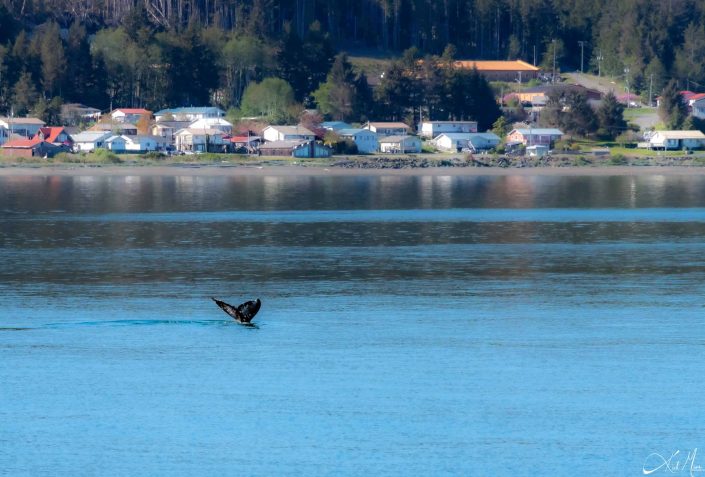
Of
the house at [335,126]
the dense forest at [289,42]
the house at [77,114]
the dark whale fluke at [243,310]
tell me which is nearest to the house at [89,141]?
the dense forest at [289,42]

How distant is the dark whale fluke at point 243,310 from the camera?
25766 millimetres

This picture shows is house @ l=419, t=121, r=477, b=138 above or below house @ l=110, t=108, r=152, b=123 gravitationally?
below

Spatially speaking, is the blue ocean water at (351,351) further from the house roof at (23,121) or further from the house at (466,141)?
the house roof at (23,121)

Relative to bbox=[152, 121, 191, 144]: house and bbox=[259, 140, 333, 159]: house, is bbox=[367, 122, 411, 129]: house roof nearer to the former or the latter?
bbox=[259, 140, 333, 159]: house

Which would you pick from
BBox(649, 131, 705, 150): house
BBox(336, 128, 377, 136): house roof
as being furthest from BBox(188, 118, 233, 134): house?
BBox(649, 131, 705, 150): house

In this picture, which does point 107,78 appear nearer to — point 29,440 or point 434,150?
point 434,150

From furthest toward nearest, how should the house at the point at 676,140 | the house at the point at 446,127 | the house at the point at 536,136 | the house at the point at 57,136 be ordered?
the house at the point at 446,127, the house at the point at 536,136, the house at the point at 676,140, the house at the point at 57,136

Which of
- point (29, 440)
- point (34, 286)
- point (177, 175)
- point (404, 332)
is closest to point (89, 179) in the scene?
point (177, 175)

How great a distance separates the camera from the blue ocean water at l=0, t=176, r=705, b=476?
1767cm

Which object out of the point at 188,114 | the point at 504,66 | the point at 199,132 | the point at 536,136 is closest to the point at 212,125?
the point at 199,132

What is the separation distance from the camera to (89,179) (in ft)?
251

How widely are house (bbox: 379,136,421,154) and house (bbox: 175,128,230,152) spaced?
1142cm

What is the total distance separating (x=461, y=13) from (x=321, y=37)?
28055mm

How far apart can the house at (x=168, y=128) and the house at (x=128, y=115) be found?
251 centimetres
